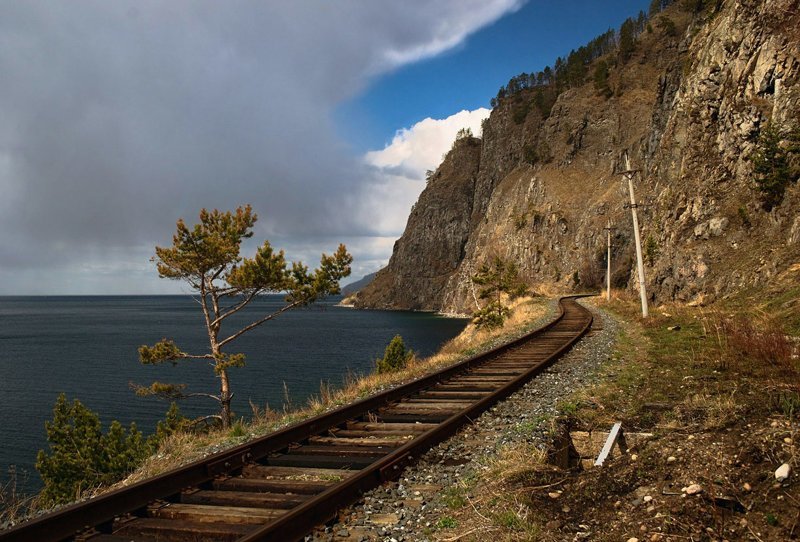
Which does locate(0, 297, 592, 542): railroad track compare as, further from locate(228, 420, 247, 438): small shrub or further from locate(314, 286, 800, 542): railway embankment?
locate(228, 420, 247, 438): small shrub

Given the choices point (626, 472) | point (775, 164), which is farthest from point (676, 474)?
point (775, 164)

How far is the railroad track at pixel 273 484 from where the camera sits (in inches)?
165

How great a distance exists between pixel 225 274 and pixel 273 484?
854 inches

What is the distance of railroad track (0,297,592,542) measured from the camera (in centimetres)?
420

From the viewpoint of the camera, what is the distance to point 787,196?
25703 millimetres

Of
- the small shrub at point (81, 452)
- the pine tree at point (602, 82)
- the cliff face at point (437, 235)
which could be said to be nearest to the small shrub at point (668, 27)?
the pine tree at point (602, 82)

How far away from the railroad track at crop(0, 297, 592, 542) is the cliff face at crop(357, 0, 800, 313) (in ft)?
73.1

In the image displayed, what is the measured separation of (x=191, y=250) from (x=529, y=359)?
56.9ft

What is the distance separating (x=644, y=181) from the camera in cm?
7744

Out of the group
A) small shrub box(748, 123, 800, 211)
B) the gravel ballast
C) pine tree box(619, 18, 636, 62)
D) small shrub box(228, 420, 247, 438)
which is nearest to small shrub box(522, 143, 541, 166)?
pine tree box(619, 18, 636, 62)

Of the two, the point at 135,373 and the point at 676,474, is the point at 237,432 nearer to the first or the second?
the point at 676,474

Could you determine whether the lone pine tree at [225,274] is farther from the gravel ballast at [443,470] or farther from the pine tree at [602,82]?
the pine tree at [602,82]

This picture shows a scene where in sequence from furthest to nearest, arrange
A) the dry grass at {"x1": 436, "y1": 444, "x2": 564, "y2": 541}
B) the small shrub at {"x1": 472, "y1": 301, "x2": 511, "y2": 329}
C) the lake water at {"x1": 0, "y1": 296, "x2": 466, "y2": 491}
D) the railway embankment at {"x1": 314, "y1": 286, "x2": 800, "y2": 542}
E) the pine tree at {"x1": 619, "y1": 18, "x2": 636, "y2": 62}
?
the pine tree at {"x1": 619, "y1": 18, "x2": 636, "y2": 62}, the small shrub at {"x1": 472, "y1": 301, "x2": 511, "y2": 329}, the lake water at {"x1": 0, "y1": 296, "x2": 466, "y2": 491}, the dry grass at {"x1": 436, "y1": 444, "x2": 564, "y2": 541}, the railway embankment at {"x1": 314, "y1": 286, "x2": 800, "y2": 542}

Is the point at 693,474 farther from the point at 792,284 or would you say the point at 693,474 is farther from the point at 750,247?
the point at 750,247
